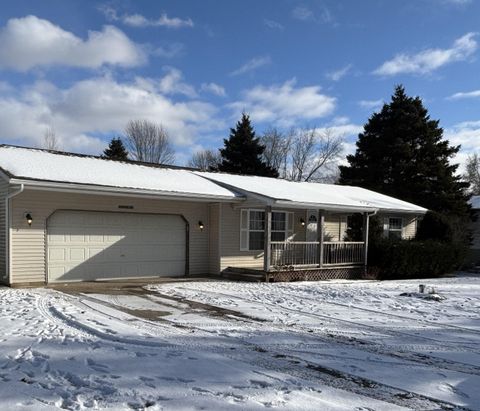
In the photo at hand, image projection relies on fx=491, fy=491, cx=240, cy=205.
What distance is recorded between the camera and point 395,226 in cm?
2239

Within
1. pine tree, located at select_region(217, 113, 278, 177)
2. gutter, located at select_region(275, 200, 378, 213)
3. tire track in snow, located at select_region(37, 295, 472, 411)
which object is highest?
pine tree, located at select_region(217, 113, 278, 177)

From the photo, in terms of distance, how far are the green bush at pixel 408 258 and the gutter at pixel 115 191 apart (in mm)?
6096

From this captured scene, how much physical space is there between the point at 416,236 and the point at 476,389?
18222 millimetres

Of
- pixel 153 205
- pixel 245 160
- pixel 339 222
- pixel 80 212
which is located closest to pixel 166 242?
pixel 153 205

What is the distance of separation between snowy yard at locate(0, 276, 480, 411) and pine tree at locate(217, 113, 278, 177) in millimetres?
28355

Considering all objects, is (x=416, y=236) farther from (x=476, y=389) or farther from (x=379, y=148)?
(x=476, y=389)

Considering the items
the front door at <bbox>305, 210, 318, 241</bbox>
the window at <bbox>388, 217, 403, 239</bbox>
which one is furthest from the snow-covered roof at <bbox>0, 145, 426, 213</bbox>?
the window at <bbox>388, 217, 403, 239</bbox>

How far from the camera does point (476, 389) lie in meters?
5.02

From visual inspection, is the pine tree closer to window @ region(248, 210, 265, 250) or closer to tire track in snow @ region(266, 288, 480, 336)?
window @ region(248, 210, 265, 250)

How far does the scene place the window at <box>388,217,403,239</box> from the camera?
72.6 feet

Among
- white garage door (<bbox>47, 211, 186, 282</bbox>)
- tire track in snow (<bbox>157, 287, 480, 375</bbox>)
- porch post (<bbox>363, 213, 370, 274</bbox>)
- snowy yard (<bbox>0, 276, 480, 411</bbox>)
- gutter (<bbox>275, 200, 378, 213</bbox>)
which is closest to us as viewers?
snowy yard (<bbox>0, 276, 480, 411</bbox>)

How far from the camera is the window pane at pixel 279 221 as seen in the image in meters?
17.7

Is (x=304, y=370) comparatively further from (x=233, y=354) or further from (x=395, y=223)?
(x=395, y=223)

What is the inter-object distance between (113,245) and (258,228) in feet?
17.2
